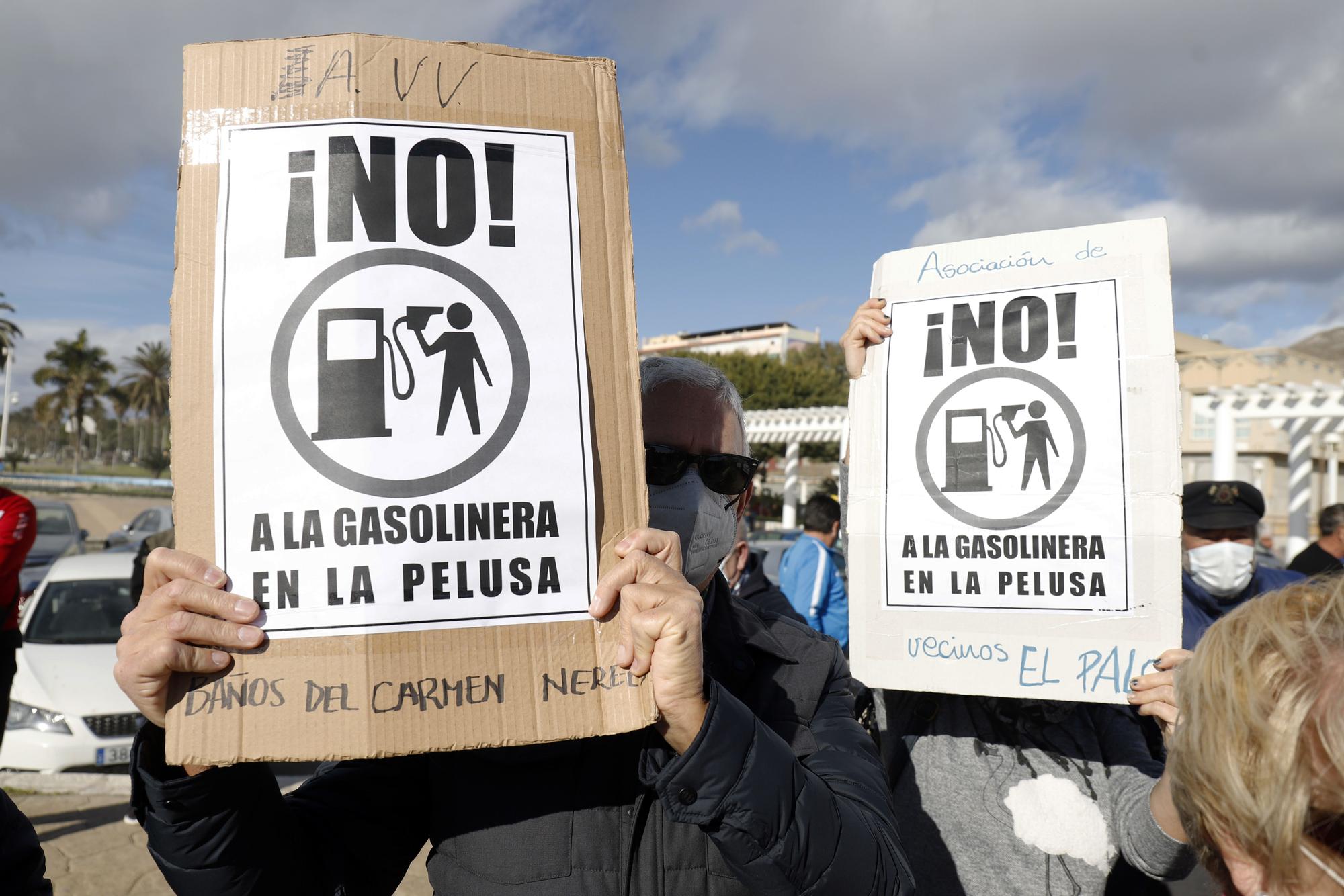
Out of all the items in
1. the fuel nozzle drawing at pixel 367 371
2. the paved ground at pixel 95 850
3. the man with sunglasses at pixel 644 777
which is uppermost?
the fuel nozzle drawing at pixel 367 371

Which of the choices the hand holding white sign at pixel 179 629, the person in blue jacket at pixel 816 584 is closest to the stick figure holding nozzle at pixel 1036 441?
the hand holding white sign at pixel 179 629

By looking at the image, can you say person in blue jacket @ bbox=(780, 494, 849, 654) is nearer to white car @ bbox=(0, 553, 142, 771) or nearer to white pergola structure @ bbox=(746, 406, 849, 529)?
white car @ bbox=(0, 553, 142, 771)

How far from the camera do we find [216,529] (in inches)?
53.6

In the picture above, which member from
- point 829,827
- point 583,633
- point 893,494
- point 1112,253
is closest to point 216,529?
point 583,633

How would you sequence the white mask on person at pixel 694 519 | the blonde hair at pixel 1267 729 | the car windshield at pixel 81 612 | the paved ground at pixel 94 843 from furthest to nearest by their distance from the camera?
the car windshield at pixel 81 612 → the paved ground at pixel 94 843 → the white mask on person at pixel 694 519 → the blonde hair at pixel 1267 729

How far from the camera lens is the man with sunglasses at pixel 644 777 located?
4.57 ft

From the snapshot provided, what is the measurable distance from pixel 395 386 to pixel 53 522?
15.8 meters

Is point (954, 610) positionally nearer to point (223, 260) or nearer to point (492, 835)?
point (492, 835)

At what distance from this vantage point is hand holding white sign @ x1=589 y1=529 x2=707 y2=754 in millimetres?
1391

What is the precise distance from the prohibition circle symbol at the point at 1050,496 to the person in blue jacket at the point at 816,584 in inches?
143

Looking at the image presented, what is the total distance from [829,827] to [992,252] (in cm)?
154

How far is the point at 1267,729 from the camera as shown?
1118 mm

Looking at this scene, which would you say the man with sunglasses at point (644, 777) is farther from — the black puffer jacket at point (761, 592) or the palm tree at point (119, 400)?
the palm tree at point (119, 400)

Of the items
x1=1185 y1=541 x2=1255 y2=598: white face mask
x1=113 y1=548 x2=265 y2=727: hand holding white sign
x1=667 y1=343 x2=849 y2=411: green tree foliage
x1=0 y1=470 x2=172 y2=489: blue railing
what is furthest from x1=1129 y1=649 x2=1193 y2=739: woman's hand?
x1=0 y1=470 x2=172 y2=489: blue railing
